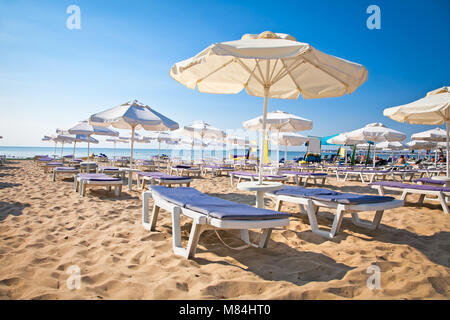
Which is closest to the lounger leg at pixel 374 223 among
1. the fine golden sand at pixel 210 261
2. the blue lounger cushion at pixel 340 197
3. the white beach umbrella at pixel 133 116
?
the fine golden sand at pixel 210 261

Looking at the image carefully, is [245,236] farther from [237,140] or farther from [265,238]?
[237,140]

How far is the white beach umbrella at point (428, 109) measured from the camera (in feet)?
15.3

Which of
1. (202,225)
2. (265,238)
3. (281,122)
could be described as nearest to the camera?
(202,225)

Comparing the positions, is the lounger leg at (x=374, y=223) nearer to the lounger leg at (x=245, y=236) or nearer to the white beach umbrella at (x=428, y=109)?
the lounger leg at (x=245, y=236)

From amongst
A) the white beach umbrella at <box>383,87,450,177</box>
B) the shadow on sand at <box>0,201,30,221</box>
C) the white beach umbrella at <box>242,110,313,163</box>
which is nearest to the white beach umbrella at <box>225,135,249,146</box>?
the white beach umbrella at <box>242,110,313,163</box>

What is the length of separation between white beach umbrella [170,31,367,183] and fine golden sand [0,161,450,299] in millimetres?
1377

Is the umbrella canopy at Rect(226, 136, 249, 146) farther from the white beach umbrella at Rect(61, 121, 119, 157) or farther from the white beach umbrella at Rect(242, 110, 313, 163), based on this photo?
the white beach umbrella at Rect(242, 110, 313, 163)

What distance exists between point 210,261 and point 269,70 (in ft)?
9.15

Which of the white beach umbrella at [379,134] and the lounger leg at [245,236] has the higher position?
the white beach umbrella at [379,134]

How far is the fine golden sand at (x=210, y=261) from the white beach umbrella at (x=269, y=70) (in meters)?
1.38

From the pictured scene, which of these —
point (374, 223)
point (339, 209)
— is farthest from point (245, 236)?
point (374, 223)

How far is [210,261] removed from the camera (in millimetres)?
2281
